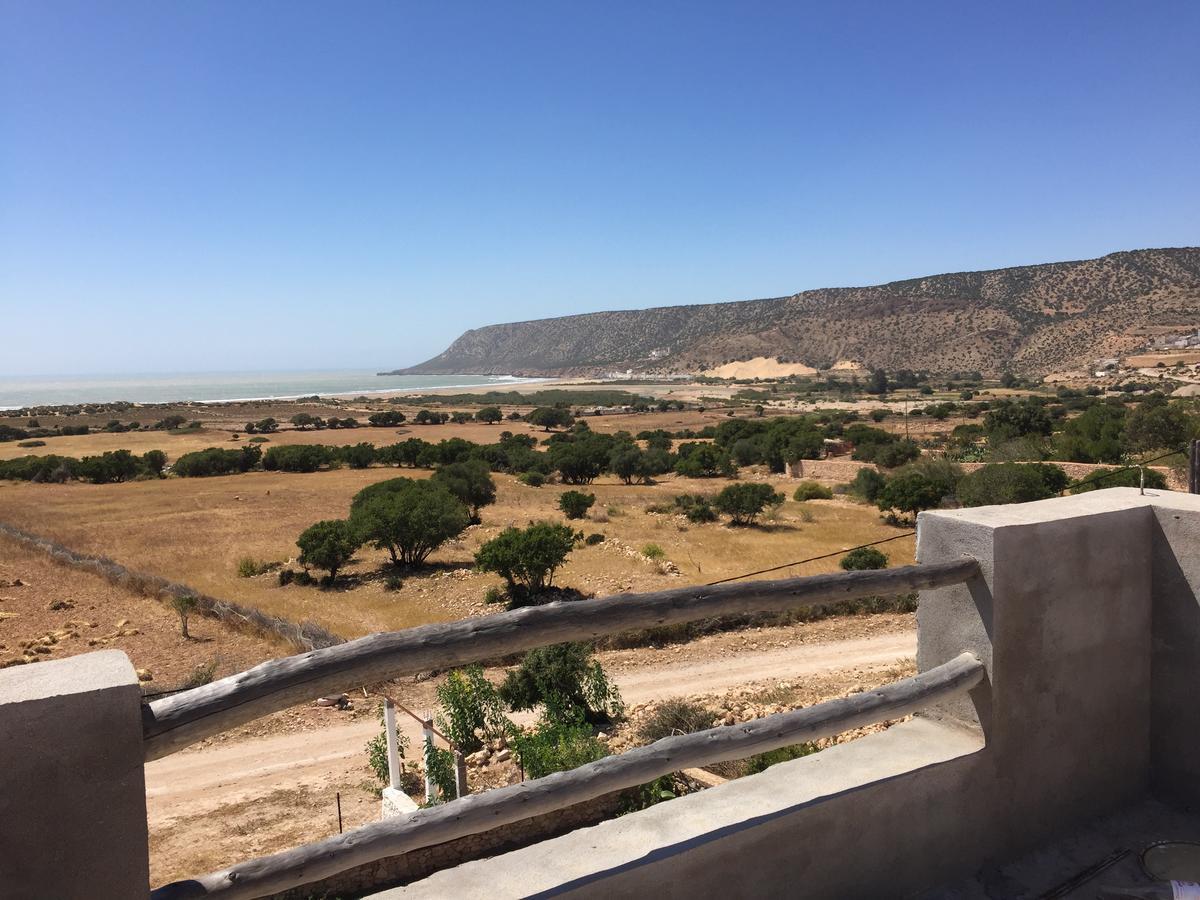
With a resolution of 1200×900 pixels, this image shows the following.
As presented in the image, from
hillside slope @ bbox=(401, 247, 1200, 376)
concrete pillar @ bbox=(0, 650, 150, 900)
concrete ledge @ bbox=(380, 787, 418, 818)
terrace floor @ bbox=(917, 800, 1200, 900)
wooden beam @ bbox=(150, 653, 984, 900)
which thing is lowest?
concrete ledge @ bbox=(380, 787, 418, 818)

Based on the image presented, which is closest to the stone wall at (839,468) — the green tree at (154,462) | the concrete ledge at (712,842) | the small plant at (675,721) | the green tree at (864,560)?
the green tree at (864,560)

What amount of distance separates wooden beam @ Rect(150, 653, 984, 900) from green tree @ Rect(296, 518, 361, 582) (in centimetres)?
2163

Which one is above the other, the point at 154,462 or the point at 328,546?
the point at 154,462

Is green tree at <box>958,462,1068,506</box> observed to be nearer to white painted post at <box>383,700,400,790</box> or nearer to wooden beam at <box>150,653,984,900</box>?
white painted post at <box>383,700,400,790</box>

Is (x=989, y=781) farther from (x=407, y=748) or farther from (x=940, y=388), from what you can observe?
(x=940, y=388)

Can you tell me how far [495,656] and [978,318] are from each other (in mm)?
A: 129874

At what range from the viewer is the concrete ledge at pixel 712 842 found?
2.55m

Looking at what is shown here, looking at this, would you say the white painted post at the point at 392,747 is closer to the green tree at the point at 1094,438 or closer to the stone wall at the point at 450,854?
the stone wall at the point at 450,854

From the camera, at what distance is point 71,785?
6.11ft

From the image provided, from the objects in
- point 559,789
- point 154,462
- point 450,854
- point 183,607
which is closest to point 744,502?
point 183,607

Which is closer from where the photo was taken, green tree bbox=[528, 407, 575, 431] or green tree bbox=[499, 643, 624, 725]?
green tree bbox=[499, 643, 624, 725]

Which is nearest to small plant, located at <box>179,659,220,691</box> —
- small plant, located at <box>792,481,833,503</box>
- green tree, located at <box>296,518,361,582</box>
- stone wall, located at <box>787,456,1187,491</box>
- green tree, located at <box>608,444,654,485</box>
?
green tree, located at <box>296,518,361,582</box>

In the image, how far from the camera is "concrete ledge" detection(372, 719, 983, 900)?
2549 mm

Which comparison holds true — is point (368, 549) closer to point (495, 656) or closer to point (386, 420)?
point (495, 656)
